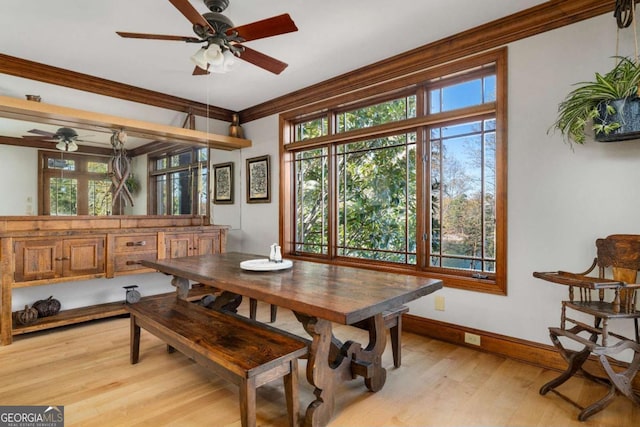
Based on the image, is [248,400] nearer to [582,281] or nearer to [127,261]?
[582,281]

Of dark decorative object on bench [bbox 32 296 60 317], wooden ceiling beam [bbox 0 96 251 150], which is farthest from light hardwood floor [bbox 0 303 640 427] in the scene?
wooden ceiling beam [bbox 0 96 251 150]

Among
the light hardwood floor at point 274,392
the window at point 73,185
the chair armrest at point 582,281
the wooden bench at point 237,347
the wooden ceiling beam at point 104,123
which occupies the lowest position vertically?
the light hardwood floor at point 274,392

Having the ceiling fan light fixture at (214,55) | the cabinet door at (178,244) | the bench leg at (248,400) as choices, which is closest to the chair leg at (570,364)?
the bench leg at (248,400)

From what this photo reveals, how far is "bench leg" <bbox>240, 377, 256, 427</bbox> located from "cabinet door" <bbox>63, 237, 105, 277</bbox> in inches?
102

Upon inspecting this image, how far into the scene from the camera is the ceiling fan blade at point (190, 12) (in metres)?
1.76

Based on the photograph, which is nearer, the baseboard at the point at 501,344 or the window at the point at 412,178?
the baseboard at the point at 501,344

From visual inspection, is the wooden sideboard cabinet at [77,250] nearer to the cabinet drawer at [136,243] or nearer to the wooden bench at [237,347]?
the cabinet drawer at [136,243]

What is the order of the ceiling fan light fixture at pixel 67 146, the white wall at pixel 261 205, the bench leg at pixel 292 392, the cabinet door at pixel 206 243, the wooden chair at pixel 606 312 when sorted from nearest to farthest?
the bench leg at pixel 292 392
the wooden chair at pixel 606 312
the ceiling fan light fixture at pixel 67 146
the cabinet door at pixel 206 243
the white wall at pixel 261 205

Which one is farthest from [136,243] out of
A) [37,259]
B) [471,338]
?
[471,338]

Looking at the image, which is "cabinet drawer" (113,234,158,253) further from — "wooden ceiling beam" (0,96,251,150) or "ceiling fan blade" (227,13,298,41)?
"ceiling fan blade" (227,13,298,41)

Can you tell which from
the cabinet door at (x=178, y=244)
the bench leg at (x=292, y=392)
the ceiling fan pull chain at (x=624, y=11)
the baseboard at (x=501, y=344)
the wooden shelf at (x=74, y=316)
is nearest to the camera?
the bench leg at (x=292, y=392)

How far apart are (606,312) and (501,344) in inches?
37.3

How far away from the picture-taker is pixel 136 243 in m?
3.55

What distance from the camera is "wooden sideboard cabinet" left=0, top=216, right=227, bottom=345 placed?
2844 mm
